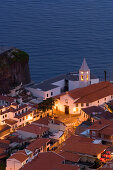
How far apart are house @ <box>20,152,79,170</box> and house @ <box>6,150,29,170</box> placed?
7.50 ft

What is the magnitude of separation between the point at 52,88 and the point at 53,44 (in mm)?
54721

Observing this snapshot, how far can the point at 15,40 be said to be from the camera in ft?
425

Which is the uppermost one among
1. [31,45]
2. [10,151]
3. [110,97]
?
[31,45]

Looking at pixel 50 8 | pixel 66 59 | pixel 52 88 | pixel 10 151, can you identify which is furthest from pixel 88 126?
pixel 50 8

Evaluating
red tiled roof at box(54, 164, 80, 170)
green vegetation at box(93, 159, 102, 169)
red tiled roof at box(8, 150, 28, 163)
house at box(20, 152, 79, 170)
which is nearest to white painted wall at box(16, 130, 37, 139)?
red tiled roof at box(8, 150, 28, 163)

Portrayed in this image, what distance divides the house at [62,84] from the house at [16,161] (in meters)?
24.4

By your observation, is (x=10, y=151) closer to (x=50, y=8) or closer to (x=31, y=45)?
(x=31, y=45)

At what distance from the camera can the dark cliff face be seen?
7769 cm

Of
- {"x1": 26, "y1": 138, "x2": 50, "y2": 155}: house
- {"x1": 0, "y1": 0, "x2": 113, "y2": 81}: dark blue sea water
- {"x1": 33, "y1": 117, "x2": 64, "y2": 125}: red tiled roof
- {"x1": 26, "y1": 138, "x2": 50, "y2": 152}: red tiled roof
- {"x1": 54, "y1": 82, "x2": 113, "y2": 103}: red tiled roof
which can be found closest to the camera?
{"x1": 26, "y1": 138, "x2": 50, "y2": 155}: house

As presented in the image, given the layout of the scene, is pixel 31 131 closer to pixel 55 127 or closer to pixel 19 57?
pixel 55 127

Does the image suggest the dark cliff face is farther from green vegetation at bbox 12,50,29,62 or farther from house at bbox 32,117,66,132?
house at bbox 32,117,66,132

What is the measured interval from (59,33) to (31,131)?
84898mm

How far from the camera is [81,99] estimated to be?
69938 mm

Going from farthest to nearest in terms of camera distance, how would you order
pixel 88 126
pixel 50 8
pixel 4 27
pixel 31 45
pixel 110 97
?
1. pixel 50 8
2. pixel 4 27
3. pixel 31 45
4. pixel 110 97
5. pixel 88 126
